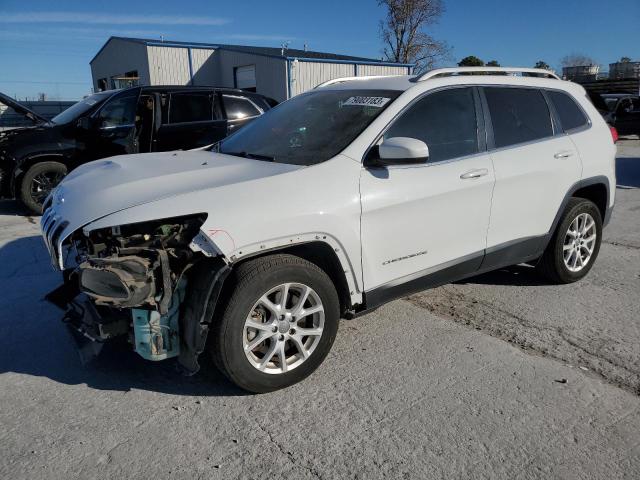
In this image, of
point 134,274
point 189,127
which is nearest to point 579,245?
point 134,274

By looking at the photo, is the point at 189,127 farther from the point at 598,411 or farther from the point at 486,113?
the point at 598,411

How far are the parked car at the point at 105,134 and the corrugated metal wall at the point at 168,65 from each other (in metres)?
19.5

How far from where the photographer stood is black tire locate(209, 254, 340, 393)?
2.80 m

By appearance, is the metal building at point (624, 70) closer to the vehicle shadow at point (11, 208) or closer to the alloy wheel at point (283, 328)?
the vehicle shadow at point (11, 208)

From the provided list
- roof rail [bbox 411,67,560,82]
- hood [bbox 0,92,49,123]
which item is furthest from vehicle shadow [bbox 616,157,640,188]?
hood [bbox 0,92,49,123]

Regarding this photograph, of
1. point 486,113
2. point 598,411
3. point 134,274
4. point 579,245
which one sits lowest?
point 598,411

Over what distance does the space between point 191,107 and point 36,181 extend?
2614 millimetres

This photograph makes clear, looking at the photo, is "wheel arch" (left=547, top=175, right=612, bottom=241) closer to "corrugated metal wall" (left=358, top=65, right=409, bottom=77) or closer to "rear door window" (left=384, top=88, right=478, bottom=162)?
"rear door window" (left=384, top=88, right=478, bottom=162)

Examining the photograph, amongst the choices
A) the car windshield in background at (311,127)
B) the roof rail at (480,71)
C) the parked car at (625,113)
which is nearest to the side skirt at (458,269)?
the car windshield in background at (311,127)

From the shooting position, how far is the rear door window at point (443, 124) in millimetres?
3564

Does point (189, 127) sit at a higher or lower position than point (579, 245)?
higher

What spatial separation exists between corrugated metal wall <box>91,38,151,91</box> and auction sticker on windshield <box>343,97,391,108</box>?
25305 millimetres

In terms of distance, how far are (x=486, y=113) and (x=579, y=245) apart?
66.8 inches

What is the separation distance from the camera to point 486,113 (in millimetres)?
3963
